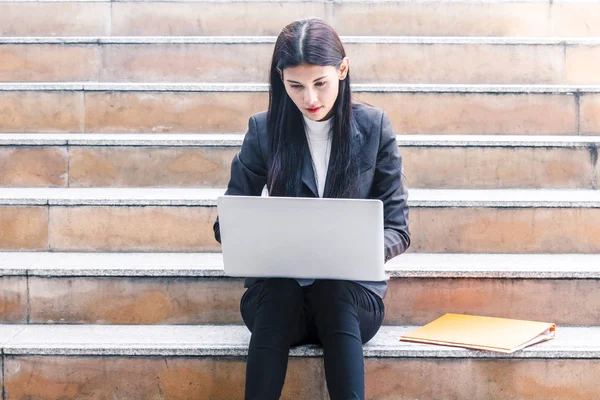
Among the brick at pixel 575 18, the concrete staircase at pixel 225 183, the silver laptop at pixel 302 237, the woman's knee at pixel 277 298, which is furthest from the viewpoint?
the brick at pixel 575 18

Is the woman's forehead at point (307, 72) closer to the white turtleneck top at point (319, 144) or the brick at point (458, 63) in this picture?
the white turtleneck top at point (319, 144)

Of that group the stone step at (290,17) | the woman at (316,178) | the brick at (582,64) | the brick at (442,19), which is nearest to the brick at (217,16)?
the stone step at (290,17)

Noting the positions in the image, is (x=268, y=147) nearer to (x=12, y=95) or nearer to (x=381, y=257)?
(x=381, y=257)

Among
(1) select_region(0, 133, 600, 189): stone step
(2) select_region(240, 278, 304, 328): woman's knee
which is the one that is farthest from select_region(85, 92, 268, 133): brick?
(2) select_region(240, 278, 304, 328): woman's knee

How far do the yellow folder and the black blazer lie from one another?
0.34m

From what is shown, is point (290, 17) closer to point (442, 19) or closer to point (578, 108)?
point (442, 19)

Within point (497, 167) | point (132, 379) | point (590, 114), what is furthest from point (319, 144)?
point (590, 114)

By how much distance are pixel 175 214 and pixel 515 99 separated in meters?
1.37

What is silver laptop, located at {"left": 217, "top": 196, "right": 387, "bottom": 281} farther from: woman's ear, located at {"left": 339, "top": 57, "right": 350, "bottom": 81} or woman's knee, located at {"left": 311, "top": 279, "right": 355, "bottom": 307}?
woman's ear, located at {"left": 339, "top": 57, "right": 350, "bottom": 81}

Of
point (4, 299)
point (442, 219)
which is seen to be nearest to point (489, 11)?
point (442, 219)

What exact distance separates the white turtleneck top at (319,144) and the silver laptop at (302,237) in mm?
315

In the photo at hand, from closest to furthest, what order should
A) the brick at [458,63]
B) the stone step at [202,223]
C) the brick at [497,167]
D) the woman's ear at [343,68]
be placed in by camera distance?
the woman's ear at [343,68], the stone step at [202,223], the brick at [497,167], the brick at [458,63]

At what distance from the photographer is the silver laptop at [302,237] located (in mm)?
1722

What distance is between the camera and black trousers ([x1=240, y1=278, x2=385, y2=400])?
1779 mm
